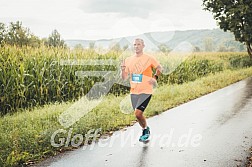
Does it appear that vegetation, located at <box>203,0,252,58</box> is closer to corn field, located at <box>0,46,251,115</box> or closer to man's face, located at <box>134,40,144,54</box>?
corn field, located at <box>0,46,251,115</box>

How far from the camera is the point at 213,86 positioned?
49.5 feet

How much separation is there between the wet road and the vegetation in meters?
24.6

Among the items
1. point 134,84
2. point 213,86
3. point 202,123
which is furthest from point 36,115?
point 213,86

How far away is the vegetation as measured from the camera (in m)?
30.6

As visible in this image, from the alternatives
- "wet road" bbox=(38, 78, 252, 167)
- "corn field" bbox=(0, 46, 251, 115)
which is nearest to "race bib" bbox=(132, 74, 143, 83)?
"wet road" bbox=(38, 78, 252, 167)

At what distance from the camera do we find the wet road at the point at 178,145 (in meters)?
4.85

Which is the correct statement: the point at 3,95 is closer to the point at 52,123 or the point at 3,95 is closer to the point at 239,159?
the point at 52,123

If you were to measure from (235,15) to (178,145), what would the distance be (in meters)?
28.9

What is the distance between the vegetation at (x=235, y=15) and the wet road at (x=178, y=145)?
967 inches

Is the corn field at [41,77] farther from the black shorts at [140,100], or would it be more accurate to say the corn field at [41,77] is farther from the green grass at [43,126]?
the black shorts at [140,100]

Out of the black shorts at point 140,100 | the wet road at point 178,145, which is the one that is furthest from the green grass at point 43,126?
the black shorts at point 140,100

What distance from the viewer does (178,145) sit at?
5.78 m

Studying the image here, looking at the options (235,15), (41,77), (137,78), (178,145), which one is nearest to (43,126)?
(137,78)

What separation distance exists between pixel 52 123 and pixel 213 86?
33.3 ft
